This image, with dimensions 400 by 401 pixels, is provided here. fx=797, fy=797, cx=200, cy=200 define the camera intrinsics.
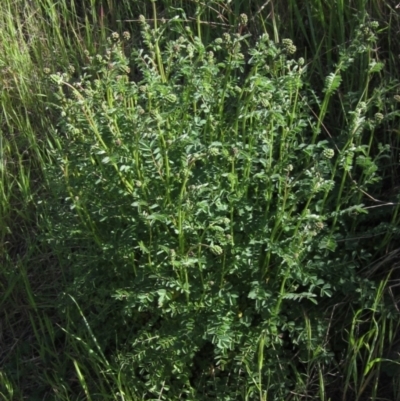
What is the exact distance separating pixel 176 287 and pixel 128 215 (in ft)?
0.93

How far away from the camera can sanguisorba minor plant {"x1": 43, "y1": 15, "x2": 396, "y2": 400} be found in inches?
95.7

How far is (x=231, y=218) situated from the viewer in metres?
2.48

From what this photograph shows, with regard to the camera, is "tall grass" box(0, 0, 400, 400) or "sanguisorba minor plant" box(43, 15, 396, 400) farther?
"tall grass" box(0, 0, 400, 400)

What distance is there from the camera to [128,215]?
2555mm

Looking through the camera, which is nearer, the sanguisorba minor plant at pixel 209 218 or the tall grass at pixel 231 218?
the sanguisorba minor plant at pixel 209 218

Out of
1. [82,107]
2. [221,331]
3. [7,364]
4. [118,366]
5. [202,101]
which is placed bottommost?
[7,364]

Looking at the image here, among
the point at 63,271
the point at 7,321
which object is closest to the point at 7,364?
the point at 7,321

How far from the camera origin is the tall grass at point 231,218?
8.39 feet

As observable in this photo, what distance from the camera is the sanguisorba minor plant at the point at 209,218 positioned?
7.98 feet

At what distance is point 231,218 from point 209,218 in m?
0.08

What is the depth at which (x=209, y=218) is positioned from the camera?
2.44 m

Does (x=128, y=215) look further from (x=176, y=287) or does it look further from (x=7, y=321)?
(x=7, y=321)

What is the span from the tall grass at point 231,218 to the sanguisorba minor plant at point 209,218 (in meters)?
0.02

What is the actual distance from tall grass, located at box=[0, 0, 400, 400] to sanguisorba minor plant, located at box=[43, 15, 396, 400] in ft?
0.05
